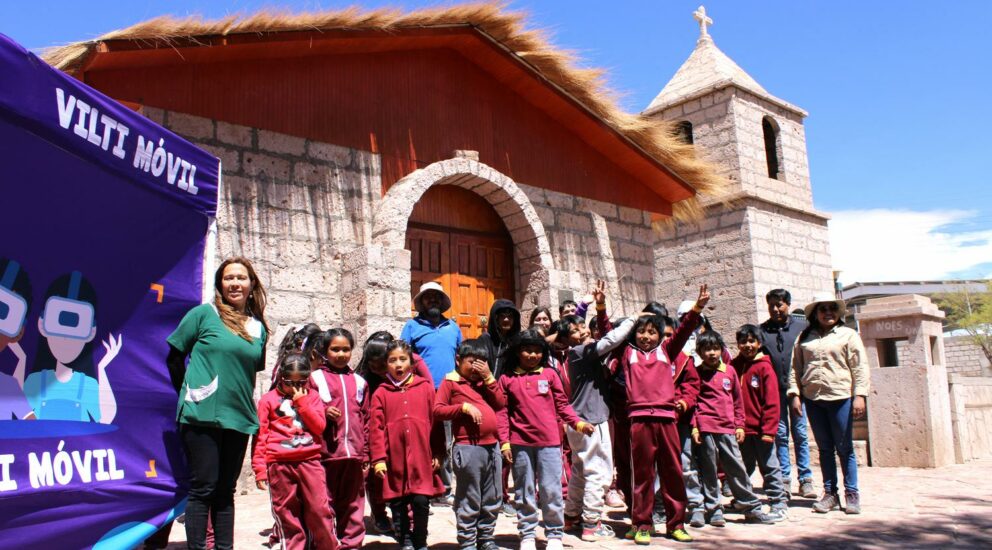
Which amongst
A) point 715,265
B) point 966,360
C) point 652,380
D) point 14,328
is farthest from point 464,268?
point 966,360

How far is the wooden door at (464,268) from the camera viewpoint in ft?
26.9

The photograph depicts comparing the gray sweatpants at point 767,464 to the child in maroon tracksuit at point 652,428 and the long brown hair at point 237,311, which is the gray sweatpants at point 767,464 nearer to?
the child in maroon tracksuit at point 652,428

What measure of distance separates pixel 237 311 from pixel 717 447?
138 inches

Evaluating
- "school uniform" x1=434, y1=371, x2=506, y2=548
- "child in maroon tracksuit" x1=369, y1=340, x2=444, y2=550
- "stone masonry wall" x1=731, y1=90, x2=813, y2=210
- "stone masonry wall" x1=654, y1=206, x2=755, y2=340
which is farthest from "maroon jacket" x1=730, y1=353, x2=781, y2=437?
"stone masonry wall" x1=731, y1=90, x2=813, y2=210

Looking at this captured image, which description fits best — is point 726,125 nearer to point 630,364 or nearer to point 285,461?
point 630,364

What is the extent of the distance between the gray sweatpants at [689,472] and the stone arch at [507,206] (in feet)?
10.9

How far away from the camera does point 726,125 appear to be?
16438 mm

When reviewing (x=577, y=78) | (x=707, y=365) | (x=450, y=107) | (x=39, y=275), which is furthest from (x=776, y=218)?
(x=39, y=275)

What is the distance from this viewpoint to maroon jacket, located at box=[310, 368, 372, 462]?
452cm

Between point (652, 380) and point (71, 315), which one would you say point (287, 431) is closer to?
point (71, 315)

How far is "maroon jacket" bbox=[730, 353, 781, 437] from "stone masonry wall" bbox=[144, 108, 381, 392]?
373cm

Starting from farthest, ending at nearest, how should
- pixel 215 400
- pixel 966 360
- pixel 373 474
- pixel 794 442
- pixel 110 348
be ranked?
1. pixel 966 360
2. pixel 794 442
3. pixel 373 474
4. pixel 110 348
5. pixel 215 400

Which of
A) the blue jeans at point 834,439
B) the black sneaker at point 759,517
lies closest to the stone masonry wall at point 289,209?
the black sneaker at point 759,517

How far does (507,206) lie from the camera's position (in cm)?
877
